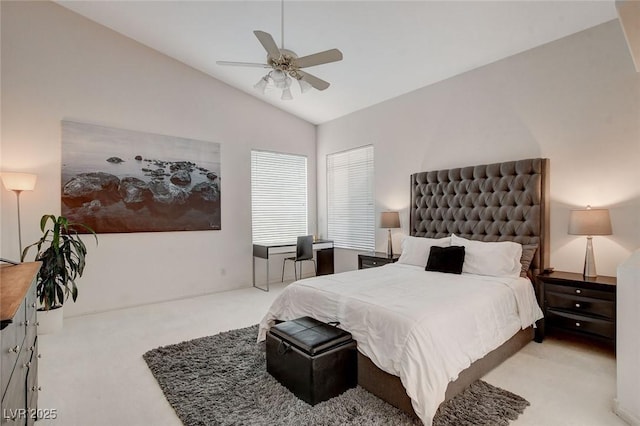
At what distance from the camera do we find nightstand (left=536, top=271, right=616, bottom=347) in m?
2.87

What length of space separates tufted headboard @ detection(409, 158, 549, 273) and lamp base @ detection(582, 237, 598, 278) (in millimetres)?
384

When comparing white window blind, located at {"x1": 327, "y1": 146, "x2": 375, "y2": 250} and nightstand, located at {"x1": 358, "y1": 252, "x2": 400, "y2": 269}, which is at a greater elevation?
white window blind, located at {"x1": 327, "y1": 146, "x2": 375, "y2": 250}

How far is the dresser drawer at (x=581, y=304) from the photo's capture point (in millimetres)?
2869

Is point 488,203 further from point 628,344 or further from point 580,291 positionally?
point 628,344

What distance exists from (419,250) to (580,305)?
1.59m

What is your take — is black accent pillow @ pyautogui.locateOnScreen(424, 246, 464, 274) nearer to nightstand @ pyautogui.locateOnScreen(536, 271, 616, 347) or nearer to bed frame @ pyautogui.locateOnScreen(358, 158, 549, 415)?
bed frame @ pyautogui.locateOnScreen(358, 158, 549, 415)

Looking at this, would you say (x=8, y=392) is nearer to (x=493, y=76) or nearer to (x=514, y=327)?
(x=514, y=327)

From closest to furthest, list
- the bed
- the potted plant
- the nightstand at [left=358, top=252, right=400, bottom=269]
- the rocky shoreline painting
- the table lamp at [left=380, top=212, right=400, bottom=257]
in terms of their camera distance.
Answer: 1. the bed
2. the potted plant
3. the rocky shoreline painting
4. the nightstand at [left=358, top=252, right=400, bottom=269]
5. the table lamp at [left=380, top=212, right=400, bottom=257]

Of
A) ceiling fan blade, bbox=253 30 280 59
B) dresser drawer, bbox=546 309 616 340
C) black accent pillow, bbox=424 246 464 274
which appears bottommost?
dresser drawer, bbox=546 309 616 340

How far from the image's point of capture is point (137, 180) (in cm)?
464

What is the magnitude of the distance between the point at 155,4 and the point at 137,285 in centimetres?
356

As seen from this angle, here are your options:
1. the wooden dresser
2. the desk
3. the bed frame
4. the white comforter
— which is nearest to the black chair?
the desk

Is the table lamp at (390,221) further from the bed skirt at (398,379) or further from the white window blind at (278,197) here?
the bed skirt at (398,379)

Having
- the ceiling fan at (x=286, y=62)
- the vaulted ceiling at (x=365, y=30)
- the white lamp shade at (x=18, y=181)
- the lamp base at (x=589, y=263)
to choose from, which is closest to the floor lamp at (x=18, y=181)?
the white lamp shade at (x=18, y=181)
